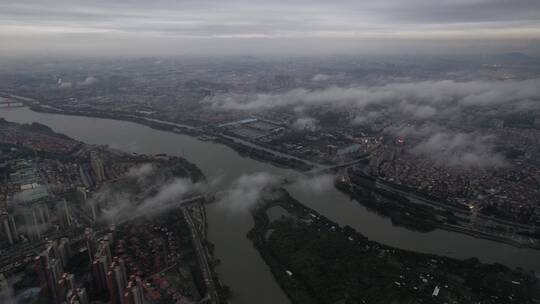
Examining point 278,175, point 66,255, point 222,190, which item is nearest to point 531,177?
point 278,175

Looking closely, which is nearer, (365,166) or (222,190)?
(222,190)

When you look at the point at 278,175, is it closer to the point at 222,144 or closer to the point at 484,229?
the point at 222,144

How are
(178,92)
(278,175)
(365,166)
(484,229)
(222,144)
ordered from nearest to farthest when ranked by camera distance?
(484,229) < (278,175) < (365,166) < (222,144) < (178,92)

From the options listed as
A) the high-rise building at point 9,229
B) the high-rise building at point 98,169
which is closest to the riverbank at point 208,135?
the high-rise building at point 98,169

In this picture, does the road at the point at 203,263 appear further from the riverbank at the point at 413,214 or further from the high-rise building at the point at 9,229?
the riverbank at the point at 413,214

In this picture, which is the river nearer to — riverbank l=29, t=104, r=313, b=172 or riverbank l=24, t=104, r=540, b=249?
riverbank l=24, t=104, r=540, b=249
